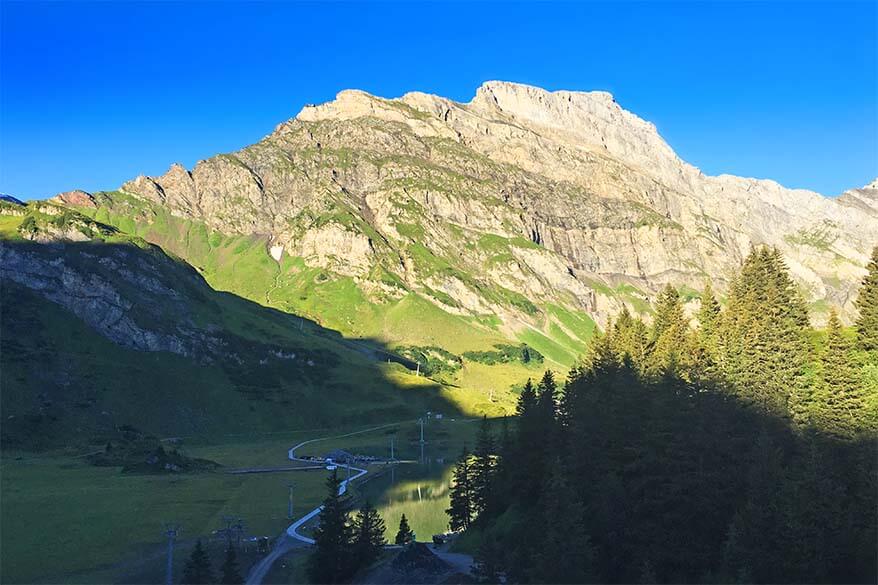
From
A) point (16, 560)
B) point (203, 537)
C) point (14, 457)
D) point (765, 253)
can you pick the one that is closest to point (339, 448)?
point (14, 457)

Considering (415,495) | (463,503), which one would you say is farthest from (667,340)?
(415,495)

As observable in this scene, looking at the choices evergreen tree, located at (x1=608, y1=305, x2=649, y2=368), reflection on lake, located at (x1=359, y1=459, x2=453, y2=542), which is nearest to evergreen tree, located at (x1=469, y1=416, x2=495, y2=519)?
reflection on lake, located at (x1=359, y1=459, x2=453, y2=542)

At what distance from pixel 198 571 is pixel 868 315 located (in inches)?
2839

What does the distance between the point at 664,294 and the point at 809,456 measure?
52795mm

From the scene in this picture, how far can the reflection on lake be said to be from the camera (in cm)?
10350

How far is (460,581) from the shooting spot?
6341 cm

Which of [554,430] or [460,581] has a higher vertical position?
[554,430]

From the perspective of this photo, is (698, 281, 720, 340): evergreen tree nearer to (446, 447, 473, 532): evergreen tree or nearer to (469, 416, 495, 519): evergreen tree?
(469, 416, 495, 519): evergreen tree

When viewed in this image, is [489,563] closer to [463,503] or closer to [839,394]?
[463,503]

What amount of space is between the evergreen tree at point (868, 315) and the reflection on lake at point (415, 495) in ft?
197

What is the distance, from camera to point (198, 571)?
6825 centimetres

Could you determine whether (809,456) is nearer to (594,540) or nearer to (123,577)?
(594,540)

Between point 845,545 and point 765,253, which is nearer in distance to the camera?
point 845,545

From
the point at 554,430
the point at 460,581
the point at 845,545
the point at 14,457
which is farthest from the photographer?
the point at 14,457
